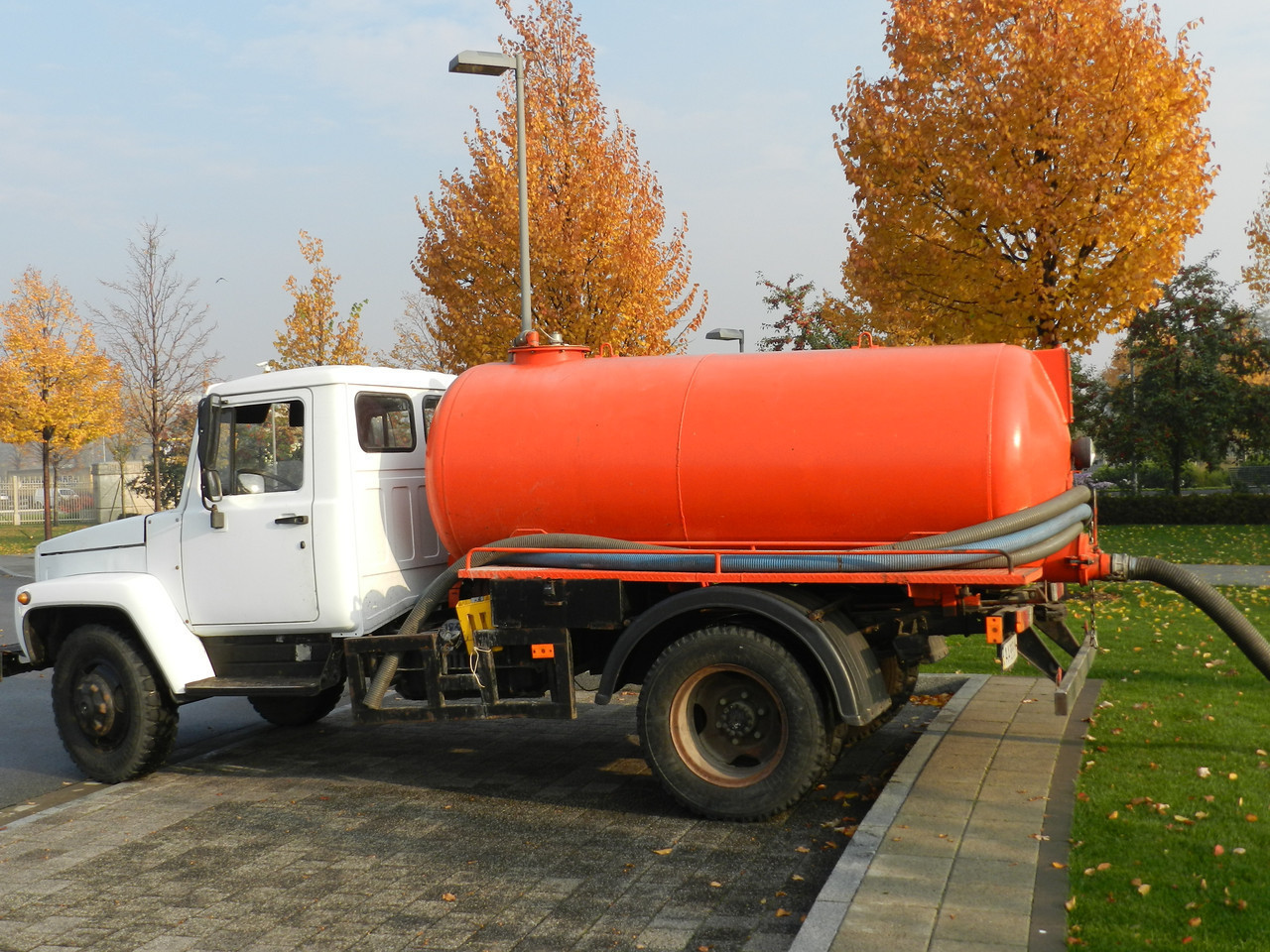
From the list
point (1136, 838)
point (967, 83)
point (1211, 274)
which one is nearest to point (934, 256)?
point (967, 83)

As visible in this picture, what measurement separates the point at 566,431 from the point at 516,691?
1.54 m

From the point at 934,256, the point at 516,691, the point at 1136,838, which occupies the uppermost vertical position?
the point at 934,256

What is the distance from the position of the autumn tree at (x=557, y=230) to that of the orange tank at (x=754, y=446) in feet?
35.0

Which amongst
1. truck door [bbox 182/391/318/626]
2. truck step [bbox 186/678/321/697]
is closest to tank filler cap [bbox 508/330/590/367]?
truck door [bbox 182/391/318/626]

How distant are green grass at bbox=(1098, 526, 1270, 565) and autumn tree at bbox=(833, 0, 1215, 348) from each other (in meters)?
4.73

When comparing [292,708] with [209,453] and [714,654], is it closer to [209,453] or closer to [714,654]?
[209,453]

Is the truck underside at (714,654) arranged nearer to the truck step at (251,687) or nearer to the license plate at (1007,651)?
the license plate at (1007,651)

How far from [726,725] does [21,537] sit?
118 feet

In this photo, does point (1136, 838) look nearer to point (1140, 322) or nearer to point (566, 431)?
point (566, 431)

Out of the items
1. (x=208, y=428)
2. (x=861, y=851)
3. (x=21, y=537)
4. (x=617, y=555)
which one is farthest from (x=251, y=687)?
(x=21, y=537)

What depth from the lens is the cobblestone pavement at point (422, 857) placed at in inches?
186

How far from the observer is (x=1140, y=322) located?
3112 cm

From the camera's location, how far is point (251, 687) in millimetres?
7012

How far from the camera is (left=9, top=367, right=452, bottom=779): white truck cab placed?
22.8ft
